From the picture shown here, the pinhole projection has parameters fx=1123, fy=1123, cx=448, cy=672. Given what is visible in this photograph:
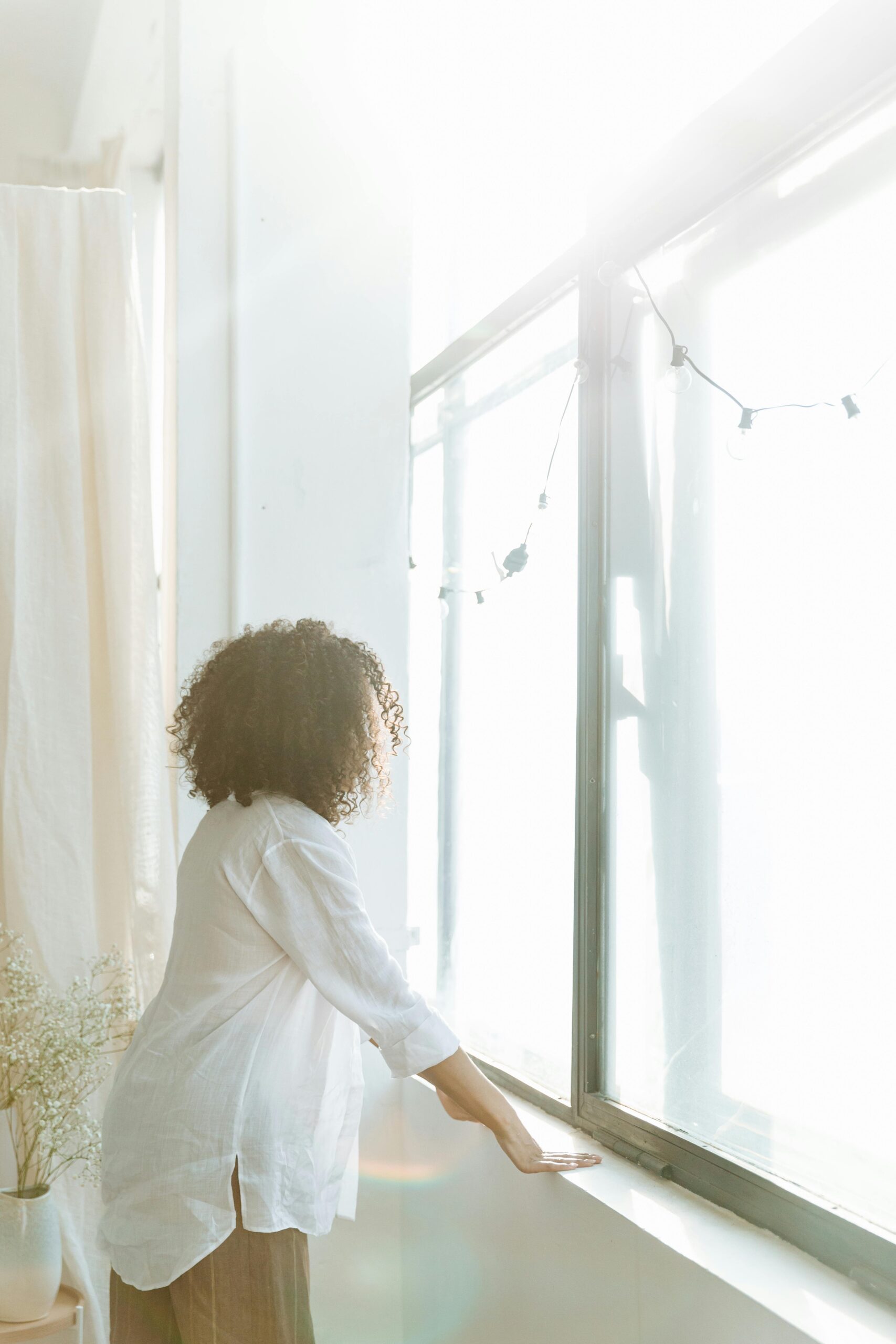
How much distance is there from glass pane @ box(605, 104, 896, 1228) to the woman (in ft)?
0.99

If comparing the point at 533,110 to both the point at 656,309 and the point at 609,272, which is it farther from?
the point at 656,309

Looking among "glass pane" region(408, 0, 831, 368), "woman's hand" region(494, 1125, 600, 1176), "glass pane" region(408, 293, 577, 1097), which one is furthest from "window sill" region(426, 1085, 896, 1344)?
"glass pane" region(408, 0, 831, 368)

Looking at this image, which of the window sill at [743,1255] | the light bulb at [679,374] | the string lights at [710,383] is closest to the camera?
the window sill at [743,1255]

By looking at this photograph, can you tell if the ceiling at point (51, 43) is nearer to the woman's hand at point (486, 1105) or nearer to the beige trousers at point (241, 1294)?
the woman's hand at point (486, 1105)

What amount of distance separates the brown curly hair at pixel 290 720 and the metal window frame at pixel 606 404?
43cm

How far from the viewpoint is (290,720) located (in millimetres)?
1310

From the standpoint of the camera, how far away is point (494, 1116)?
1.30 metres

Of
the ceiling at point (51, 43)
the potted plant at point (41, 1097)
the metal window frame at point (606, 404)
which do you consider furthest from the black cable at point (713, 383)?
the ceiling at point (51, 43)

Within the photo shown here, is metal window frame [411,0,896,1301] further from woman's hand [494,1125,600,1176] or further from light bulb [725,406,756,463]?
light bulb [725,406,756,463]

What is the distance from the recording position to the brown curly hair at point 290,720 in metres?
1.31

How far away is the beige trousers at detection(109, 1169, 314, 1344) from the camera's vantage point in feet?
3.96

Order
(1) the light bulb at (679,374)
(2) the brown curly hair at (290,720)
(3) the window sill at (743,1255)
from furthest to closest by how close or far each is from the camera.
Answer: (1) the light bulb at (679,374), (2) the brown curly hair at (290,720), (3) the window sill at (743,1255)

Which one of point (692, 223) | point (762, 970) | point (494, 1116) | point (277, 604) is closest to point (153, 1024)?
point (494, 1116)

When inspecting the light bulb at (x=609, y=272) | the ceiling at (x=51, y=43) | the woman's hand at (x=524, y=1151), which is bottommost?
the woman's hand at (x=524, y=1151)
